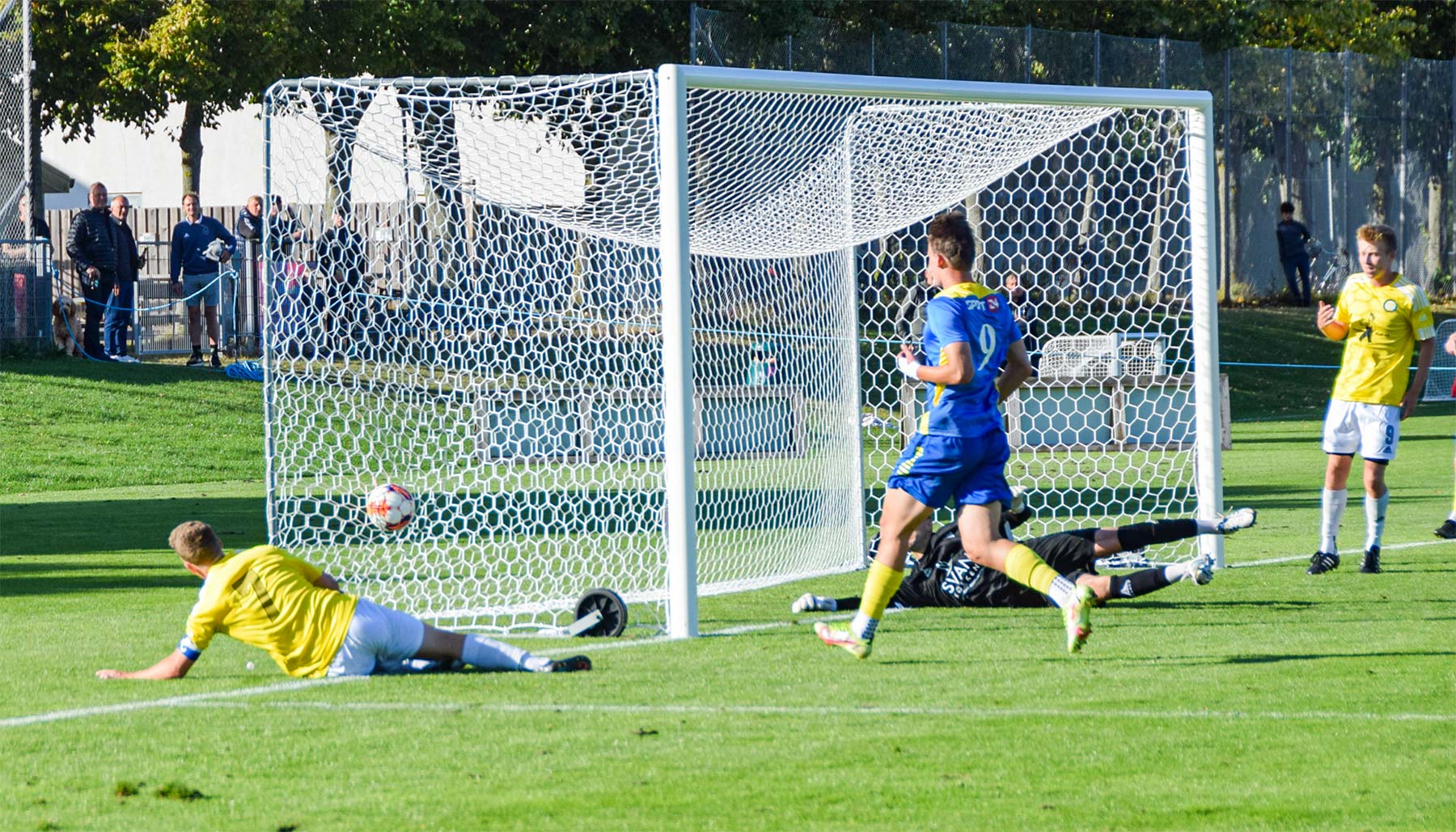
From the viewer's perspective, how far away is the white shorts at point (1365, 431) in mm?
10508

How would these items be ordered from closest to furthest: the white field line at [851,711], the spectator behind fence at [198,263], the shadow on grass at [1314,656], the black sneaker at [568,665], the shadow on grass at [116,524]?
1. the white field line at [851,711]
2. the black sneaker at [568,665]
3. the shadow on grass at [1314,656]
4. the shadow on grass at [116,524]
5. the spectator behind fence at [198,263]

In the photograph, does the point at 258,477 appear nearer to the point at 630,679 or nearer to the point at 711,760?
the point at 630,679

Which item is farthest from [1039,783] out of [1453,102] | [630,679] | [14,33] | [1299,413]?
[1453,102]

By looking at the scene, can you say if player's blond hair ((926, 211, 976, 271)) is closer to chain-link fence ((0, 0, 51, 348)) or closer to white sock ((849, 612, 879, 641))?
white sock ((849, 612, 879, 641))

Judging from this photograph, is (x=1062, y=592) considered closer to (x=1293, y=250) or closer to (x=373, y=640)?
(x=373, y=640)

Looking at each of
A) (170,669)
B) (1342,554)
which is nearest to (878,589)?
(170,669)

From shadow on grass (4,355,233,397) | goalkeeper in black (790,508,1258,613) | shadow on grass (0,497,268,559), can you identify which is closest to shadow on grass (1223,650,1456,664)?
goalkeeper in black (790,508,1258,613)

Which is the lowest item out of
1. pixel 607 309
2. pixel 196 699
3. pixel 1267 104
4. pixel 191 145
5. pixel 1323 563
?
pixel 196 699

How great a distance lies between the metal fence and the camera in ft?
99.3

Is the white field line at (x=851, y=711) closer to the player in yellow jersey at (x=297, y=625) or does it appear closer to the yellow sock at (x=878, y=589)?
the player in yellow jersey at (x=297, y=625)

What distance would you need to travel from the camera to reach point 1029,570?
7340 mm

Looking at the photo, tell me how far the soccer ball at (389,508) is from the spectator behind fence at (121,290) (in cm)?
1549

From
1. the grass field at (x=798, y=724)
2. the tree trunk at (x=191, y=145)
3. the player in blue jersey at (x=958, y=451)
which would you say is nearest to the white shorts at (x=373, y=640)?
the grass field at (x=798, y=724)

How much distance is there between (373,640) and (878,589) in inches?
81.9
